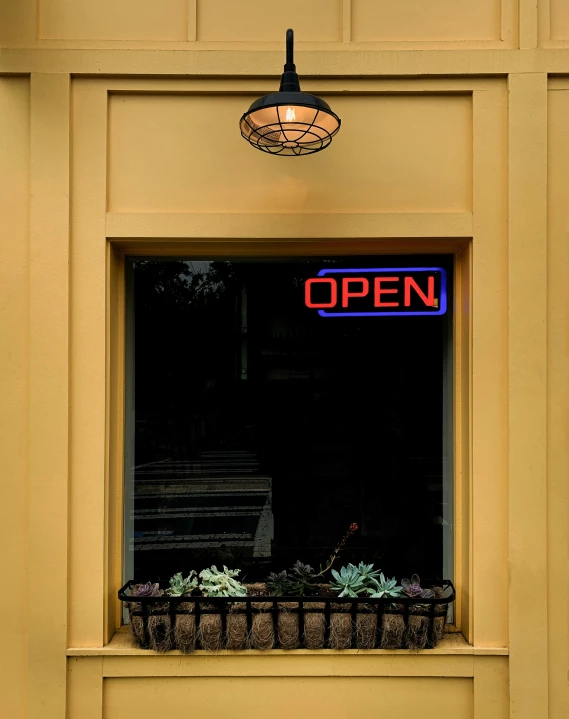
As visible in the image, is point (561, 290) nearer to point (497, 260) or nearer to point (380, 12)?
point (497, 260)

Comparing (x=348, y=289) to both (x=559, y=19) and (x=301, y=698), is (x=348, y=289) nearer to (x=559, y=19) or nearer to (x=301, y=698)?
(x=559, y=19)

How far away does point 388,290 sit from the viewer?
400 cm

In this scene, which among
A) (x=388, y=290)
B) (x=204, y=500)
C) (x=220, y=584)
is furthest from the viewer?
(x=204, y=500)

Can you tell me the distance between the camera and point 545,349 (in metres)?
3.68

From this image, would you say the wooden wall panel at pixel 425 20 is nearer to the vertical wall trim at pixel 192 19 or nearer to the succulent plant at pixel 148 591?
the vertical wall trim at pixel 192 19

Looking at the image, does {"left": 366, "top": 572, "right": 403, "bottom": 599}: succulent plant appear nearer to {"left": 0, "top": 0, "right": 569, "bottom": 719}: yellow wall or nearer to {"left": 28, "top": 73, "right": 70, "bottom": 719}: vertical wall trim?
{"left": 0, "top": 0, "right": 569, "bottom": 719}: yellow wall

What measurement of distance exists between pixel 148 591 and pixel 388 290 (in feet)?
8.73

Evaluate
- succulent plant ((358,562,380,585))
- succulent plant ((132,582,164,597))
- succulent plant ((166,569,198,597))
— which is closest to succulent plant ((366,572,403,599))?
succulent plant ((358,562,380,585))

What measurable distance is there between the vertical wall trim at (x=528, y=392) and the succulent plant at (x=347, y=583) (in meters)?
0.99

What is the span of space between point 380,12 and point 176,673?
463 centimetres

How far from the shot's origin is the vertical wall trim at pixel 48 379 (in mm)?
3645

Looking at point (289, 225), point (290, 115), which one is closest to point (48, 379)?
point (289, 225)

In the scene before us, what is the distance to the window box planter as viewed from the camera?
12.0ft

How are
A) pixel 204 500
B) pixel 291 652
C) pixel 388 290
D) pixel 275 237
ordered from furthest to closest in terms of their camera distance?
pixel 204 500 < pixel 388 290 < pixel 275 237 < pixel 291 652
